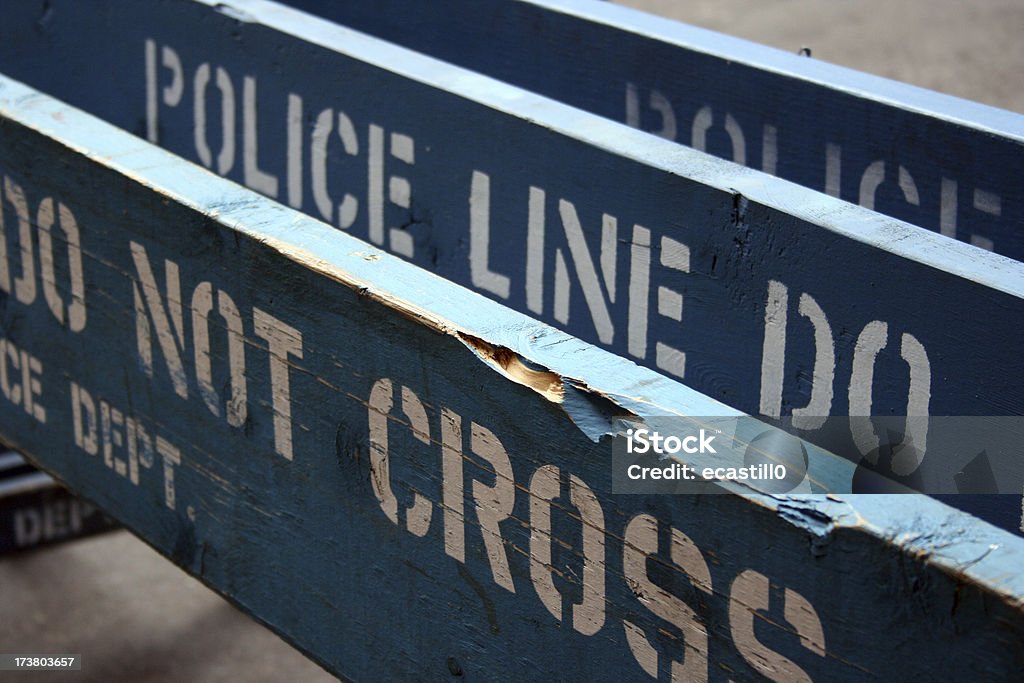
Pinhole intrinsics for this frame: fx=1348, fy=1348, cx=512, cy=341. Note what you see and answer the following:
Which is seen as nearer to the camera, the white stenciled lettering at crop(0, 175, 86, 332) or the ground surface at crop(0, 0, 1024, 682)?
the white stenciled lettering at crop(0, 175, 86, 332)

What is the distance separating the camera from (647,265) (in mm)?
2139

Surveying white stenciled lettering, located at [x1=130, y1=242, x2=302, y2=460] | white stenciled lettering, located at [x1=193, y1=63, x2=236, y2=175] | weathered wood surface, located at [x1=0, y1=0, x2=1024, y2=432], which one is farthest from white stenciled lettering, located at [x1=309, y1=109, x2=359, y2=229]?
white stenciled lettering, located at [x1=130, y1=242, x2=302, y2=460]

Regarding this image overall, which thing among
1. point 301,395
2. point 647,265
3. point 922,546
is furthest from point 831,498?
point 647,265

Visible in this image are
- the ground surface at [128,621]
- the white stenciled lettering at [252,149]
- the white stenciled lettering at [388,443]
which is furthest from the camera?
the ground surface at [128,621]

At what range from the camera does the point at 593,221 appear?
2191 mm

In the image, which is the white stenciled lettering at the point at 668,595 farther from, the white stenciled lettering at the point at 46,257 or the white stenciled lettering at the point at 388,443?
the white stenciled lettering at the point at 46,257

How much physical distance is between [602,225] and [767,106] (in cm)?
60

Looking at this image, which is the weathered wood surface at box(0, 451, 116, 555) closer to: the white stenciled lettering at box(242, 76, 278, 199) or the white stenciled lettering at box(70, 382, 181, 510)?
the white stenciled lettering at box(242, 76, 278, 199)

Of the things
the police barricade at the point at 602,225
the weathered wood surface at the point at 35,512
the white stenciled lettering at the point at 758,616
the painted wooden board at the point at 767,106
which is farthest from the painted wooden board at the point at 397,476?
the weathered wood surface at the point at 35,512

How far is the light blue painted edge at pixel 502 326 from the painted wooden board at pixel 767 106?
1130 millimetres

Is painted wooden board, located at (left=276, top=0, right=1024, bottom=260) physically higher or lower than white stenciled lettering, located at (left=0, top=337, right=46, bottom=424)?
higher

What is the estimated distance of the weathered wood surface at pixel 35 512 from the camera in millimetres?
3916

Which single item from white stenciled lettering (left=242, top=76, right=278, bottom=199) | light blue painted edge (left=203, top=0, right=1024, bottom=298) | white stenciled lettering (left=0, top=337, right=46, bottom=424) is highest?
light blue painted edge (left=203, top=0, right=1024, bottom=298)

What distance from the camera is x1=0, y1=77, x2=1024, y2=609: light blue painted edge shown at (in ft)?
3.66
